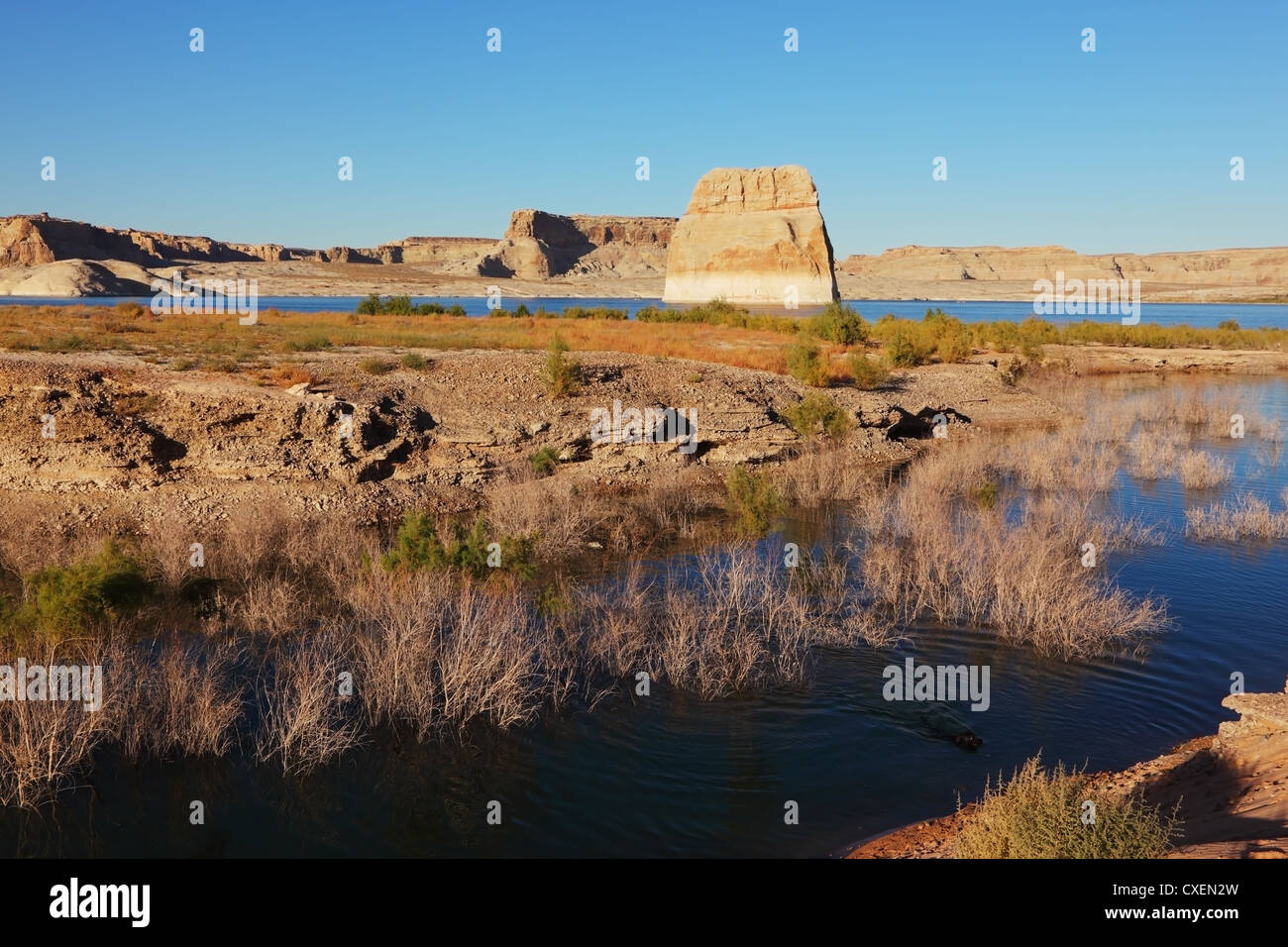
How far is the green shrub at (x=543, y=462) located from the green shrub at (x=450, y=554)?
4.73 metres

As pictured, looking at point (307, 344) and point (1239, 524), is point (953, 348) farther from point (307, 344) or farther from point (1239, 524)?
point (307, 344)

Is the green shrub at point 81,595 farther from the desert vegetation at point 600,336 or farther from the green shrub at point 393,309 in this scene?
the green shrub at point 393,309

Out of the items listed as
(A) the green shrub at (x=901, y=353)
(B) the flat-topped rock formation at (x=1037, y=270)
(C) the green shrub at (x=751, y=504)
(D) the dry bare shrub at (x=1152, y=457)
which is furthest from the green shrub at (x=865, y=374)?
(B) the flat-topped rock formation at (x=1037, y=270)

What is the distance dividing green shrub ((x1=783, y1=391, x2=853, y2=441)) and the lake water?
9.38 metres

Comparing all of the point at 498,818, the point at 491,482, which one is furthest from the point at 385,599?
the point at 491,482

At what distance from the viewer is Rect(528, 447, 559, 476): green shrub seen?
569 inches

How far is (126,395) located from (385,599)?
8.58 m

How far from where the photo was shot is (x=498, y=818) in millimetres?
5508

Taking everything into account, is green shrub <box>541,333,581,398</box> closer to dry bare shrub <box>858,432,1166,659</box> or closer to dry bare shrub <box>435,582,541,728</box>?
dry bare shrub <box>858,432,1166,659</box>
